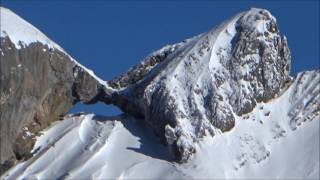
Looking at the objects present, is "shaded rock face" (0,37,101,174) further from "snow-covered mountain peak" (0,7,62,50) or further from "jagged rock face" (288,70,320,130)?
"jagged rock face" (288,70,320,130)

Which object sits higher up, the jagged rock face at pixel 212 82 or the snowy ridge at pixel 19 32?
the snowy ridge at pixel 19 32

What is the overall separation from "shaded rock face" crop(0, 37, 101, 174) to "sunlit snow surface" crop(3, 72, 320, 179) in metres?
0.76

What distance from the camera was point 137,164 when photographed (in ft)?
252

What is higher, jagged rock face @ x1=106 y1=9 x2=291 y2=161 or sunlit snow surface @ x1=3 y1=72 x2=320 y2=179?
jagged rock face @ x1=106 y1=9 x2=291 y2=161

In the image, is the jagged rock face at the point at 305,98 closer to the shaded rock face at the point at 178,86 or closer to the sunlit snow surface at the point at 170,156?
the sunlit snow surface at the point at 170,156

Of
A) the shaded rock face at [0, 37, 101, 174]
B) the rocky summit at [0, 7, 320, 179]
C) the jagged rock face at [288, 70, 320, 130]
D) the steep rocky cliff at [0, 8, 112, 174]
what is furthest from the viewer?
the jagged rock face at [288, 70, 320, 130]

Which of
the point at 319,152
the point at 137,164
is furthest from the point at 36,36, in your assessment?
the point at 319,152

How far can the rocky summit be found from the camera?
77312 millimetres

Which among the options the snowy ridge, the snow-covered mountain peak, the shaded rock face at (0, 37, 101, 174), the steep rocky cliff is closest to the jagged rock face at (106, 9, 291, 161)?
the steep rocky cliff

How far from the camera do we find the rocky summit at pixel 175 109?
77312mm

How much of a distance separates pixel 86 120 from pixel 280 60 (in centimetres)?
901

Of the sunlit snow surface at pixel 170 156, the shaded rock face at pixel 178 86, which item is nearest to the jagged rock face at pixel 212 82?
the shaded rock face at pixel 178 86

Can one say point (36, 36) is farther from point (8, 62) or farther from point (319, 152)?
point (319, 152)

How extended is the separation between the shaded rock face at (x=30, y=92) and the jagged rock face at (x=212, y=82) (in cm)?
237
